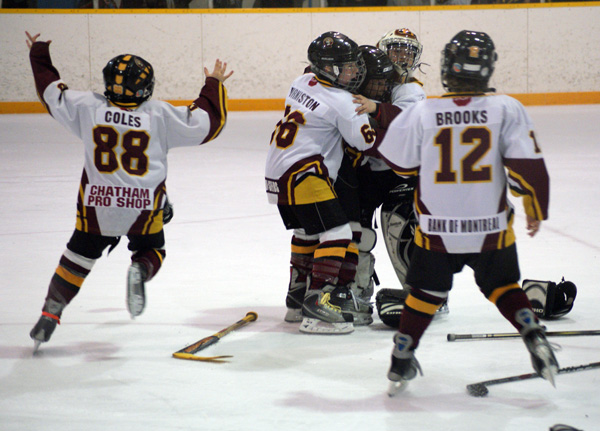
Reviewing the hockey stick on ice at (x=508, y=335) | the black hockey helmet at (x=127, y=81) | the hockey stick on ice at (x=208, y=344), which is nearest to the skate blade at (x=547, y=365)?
the hockey stick on ice at (x=508, y=335)

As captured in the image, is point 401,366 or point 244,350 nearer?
point 401,366

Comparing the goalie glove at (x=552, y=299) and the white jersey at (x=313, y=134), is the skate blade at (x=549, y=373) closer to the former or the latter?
the goalie glove at (x=552, y=299)

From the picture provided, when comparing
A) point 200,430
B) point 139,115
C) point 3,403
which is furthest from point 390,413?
point 139,115

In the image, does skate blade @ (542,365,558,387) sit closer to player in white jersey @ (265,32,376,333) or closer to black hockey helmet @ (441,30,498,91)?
black hockey helmet @ (441,30,498,91)

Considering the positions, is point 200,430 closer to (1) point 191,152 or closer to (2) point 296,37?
(1) point 191,152

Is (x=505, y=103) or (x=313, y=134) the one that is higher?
(x=505, y=103)

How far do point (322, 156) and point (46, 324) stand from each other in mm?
1269

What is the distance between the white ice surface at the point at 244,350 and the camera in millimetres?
2523

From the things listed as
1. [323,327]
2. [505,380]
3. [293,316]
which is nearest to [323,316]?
[323,327]

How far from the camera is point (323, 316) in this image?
3416mm

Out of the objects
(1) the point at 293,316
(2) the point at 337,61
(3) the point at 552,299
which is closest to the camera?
(2) the point at 337,61

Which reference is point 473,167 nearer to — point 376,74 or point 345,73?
point 345,73

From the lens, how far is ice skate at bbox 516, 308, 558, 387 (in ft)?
8.38

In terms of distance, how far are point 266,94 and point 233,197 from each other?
8.63 meters
